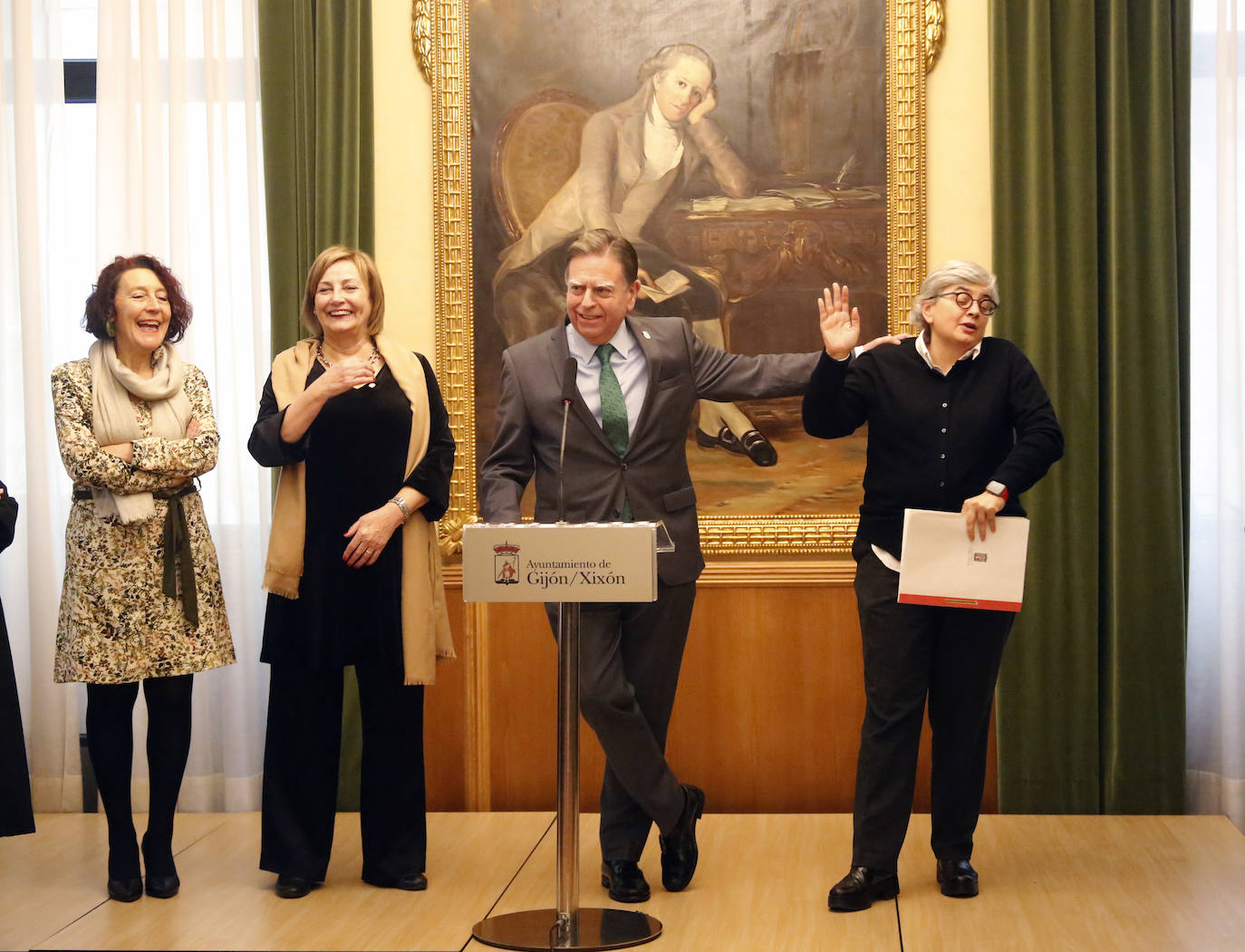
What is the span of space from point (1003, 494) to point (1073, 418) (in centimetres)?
122

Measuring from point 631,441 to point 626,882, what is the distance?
1198 millimetres

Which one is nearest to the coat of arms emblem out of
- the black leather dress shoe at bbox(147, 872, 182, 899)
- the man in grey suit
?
the man in grey suit

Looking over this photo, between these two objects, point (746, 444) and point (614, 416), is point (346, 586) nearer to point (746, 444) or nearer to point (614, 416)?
point (614, 416)

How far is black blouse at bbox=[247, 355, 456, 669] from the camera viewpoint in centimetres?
355

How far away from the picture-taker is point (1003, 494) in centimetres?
337

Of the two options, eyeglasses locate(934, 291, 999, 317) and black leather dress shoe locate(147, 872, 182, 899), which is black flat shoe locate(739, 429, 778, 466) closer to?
eyeglasses locate(934, 291, 999, 317)

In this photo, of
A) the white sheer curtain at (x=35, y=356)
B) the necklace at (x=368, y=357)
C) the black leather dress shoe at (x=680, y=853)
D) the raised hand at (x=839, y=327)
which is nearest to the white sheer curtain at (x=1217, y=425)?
the raised hand at (x=839, y=327)

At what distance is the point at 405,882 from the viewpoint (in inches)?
144

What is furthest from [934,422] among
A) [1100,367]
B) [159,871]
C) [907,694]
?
[159,871]

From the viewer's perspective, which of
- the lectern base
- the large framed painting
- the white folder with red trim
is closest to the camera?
the lectern base

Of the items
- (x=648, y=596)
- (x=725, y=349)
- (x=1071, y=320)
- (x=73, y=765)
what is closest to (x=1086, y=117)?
(x=1071, y=320)

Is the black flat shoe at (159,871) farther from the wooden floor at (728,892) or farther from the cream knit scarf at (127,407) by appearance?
the cream knit scarf at (127,407)

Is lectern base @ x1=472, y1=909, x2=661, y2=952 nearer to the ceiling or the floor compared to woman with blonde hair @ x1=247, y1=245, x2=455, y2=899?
nearer to the floor

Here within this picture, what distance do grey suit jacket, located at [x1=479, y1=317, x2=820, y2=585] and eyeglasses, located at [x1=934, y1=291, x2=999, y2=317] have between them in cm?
43
